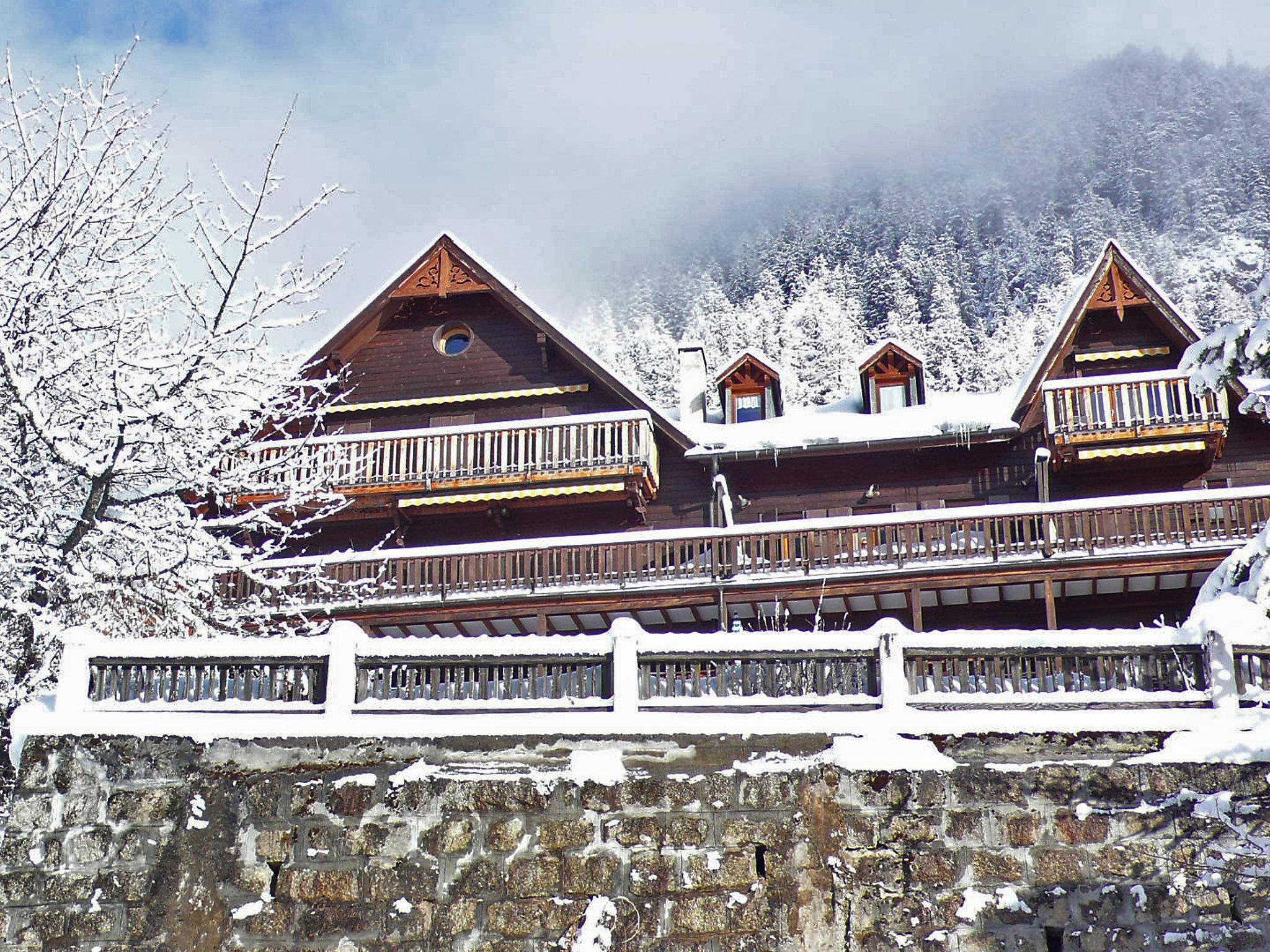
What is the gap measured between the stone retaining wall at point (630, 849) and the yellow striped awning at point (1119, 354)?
1432 cm

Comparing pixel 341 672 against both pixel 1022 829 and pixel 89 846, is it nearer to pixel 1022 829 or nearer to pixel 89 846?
pixel 89 846

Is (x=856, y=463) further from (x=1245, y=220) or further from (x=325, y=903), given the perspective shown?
(x=1245, y=220)

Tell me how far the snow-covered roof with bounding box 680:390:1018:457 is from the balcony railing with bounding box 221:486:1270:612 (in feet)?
6.28

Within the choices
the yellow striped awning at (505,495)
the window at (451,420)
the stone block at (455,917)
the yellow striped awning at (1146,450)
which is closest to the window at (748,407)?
the yellow striped awning at (505,495)

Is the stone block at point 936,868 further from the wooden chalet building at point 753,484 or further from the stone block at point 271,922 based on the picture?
the wooden chalet building at point 753,484

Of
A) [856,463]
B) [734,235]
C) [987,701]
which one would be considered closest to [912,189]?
[734,235]

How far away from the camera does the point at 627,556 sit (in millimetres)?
23812

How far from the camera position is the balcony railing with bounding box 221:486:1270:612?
74.0ft

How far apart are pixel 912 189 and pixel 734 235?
15571 millimetres

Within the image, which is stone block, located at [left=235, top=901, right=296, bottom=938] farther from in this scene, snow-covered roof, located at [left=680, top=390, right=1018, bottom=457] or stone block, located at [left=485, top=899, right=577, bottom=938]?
snow-covered roof, located at [left=680, top=390, right=1018, bottom=457]

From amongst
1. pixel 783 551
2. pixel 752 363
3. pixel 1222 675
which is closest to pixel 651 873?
pixel 1222 675

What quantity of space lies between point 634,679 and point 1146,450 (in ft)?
45.2

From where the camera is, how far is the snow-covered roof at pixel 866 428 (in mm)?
24844

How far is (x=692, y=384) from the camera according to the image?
28344mm
